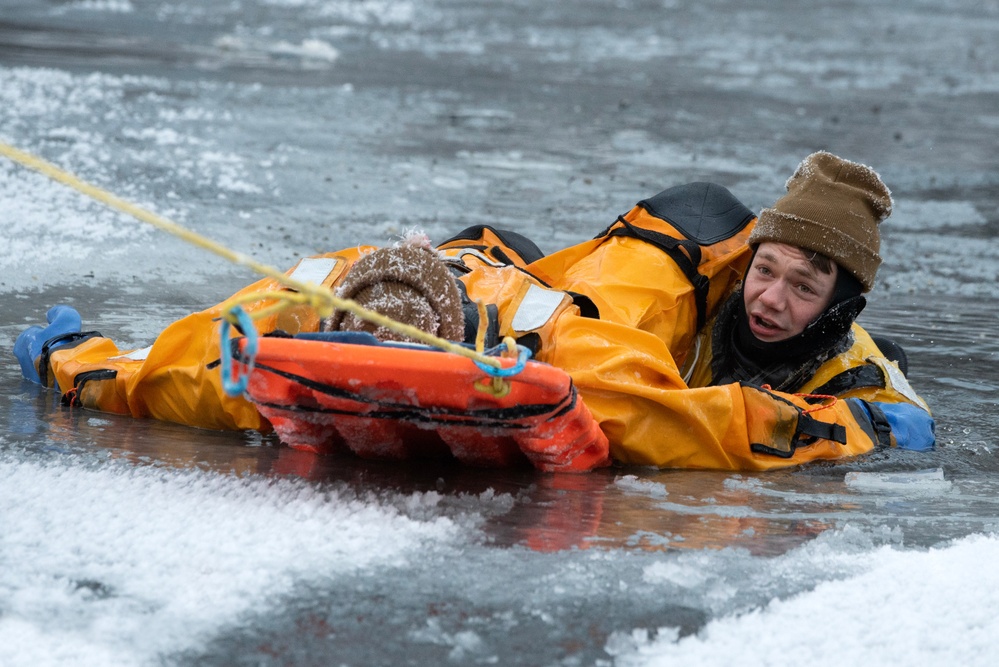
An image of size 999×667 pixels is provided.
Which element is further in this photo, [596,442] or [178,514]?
[596,442]

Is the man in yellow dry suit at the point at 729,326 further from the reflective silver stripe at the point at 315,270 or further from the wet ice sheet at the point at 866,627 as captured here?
the wet ice sheet at the point at 866,627

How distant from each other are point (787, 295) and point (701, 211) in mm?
566

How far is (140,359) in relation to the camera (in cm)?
399

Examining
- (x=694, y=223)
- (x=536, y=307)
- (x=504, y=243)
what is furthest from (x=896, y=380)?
(x=504, y=243)

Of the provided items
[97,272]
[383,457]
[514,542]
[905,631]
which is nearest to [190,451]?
[383,457]

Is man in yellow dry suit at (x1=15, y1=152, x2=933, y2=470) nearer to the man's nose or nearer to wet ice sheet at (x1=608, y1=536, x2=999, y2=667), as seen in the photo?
the man's nose

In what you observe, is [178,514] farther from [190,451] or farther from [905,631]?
[905,631]

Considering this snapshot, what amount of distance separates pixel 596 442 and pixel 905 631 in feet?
3.64

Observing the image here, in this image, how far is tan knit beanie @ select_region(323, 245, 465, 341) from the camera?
10.7ft

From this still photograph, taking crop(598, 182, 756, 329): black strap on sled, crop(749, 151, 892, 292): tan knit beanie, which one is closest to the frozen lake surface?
crop(749, 151, 892, 292): tan knit beanie

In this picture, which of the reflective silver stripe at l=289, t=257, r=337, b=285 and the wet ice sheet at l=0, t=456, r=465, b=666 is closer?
the wet ice sheet at l=0, t=456, r=465, b=666

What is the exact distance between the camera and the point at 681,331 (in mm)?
4285

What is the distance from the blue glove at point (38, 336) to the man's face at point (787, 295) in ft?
7.50

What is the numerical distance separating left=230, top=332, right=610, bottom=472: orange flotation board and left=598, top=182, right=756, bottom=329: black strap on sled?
1.01 m
